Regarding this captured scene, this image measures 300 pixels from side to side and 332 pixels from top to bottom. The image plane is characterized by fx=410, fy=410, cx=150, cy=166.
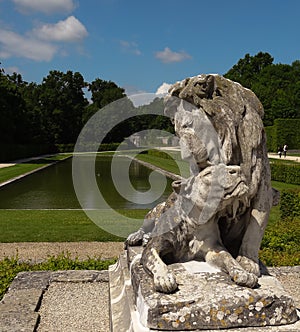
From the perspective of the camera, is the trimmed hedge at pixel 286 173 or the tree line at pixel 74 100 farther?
the tree line at pixel 74 100

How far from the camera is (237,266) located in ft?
9.73

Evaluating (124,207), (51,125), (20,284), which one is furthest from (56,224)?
(51,125)

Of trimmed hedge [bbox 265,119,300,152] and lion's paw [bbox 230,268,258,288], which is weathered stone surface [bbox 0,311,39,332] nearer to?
lion's paw [bbox 230,268,258,288]

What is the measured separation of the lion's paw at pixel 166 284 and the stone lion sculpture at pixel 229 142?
0.91 feet

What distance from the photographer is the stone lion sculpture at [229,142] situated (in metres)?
2.93

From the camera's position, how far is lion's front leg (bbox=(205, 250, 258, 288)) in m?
2.81

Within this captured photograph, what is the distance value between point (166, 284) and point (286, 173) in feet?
58.0

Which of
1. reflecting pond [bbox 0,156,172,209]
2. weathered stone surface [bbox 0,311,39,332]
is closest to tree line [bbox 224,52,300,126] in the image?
reflecting pond [bbox 0,156,172,209]

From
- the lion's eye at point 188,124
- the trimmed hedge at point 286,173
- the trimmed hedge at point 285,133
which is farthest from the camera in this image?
the trimmed hedge at point 285,133

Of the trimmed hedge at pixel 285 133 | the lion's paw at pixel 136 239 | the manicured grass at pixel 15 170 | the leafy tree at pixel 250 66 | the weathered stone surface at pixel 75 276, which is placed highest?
the leafy tree at pixel 250 66

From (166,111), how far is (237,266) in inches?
51.0

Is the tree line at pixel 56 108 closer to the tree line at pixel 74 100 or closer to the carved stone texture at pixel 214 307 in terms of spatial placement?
the tree line at pixel 74 100

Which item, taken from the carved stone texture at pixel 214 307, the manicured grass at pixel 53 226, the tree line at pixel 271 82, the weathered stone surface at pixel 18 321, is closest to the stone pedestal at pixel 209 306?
the carved stone texture at pixel 214 307

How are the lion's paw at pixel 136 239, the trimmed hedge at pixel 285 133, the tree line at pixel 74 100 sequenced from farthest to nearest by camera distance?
the tree line at pixel 74 100 < the trimmed hedge at pixel 285 133 < the lion's paw at pixel 136 239
